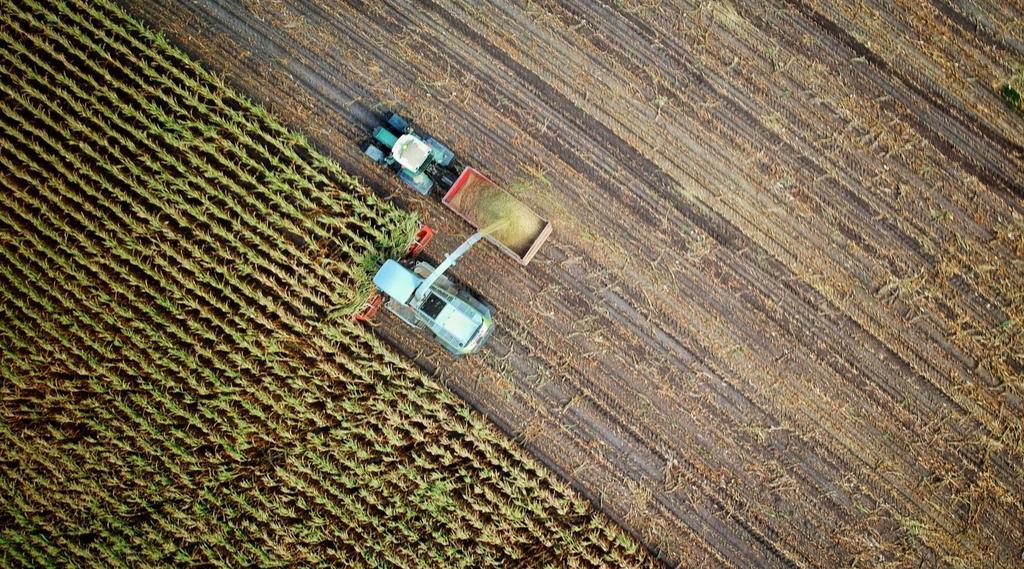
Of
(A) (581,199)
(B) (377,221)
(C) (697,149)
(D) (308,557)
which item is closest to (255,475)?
(D) (308,557)

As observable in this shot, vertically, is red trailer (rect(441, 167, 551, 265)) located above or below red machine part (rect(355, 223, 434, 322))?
above

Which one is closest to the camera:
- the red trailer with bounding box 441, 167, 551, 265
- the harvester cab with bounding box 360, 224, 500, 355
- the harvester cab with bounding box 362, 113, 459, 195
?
the harvester cab with bounding box 360, 224, 500, 355

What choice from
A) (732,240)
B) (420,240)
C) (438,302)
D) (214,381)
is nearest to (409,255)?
(420,240)

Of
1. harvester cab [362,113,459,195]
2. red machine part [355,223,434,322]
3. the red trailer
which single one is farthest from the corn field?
the red trailer

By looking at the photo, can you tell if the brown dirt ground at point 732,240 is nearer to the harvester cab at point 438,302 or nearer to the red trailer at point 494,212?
the red trailer at point 494,212

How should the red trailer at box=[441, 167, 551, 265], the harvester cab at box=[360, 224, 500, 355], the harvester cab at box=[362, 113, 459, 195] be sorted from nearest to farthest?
the harvester cab at box=[360, 224, 500, 355] < the harvester cab at box=[362, 113, 459, 195] < the red trailer at box=[441, 167, 551, 265]

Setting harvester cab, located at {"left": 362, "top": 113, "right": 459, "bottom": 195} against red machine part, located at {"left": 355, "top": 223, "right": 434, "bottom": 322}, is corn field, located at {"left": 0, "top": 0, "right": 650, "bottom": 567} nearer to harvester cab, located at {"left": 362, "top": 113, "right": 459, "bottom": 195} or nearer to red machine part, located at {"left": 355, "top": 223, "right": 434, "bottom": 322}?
red machine part, located at {"left": 355, "top": 223, "right": 434, "bottom": 322}
